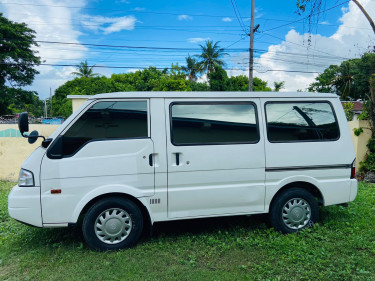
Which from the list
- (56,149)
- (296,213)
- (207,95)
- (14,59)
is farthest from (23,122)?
(14,59)

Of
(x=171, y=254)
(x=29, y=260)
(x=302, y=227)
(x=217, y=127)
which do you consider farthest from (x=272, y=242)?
(x=29, y=260)

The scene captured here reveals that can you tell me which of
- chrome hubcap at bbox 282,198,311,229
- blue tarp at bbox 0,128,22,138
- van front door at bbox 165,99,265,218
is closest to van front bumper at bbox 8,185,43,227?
van front door at bbox 165,99,265,218

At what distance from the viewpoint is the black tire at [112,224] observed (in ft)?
12.3

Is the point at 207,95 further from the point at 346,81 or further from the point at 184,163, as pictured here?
the point at 346,81

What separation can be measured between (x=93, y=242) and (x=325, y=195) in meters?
3.29

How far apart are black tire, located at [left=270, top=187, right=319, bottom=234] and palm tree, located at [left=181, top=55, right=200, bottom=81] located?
123 ft

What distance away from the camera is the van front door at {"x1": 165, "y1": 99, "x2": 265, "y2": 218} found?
3924mm

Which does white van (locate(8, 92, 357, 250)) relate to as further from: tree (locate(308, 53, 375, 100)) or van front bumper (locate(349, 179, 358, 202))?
tree (locate(308, 53, 375, 100))

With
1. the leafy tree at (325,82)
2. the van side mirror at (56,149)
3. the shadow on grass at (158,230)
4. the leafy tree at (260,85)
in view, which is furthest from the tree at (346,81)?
the van side mirror at (56,149)

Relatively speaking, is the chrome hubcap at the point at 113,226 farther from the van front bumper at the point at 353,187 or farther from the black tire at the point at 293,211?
the van front bumper at the point at 353,187

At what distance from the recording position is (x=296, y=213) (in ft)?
14.4

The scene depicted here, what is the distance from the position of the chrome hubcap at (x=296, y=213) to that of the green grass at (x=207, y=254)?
16 centimetres

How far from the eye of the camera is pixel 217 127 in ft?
13.4

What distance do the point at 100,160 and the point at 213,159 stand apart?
4.75 feet
